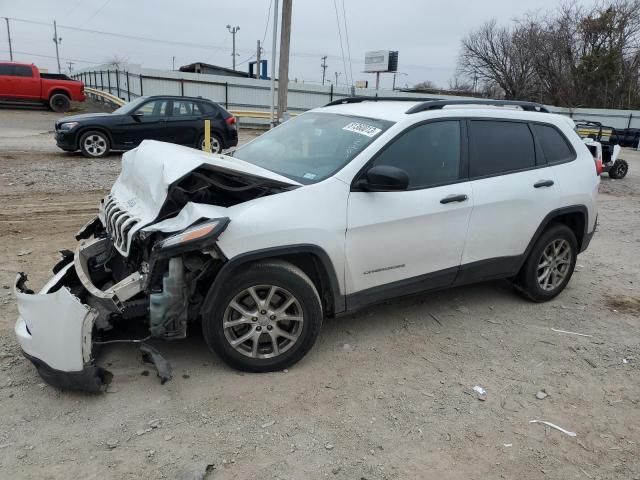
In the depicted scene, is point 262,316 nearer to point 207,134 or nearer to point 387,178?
point 387,178

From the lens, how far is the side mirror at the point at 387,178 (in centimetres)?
341

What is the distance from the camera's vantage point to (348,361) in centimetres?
368

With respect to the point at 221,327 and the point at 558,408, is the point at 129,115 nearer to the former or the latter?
the point at 221,327

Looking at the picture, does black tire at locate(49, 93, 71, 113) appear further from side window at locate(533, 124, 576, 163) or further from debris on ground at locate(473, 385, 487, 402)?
debris on ground at locate(473, 385, 487, 402)

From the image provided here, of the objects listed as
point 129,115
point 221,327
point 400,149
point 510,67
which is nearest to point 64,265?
point 221,327

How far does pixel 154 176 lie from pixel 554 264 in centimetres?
362

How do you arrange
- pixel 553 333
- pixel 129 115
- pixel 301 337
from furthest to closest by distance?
pixel 129 115 < pixel 553 333 < pixel 301 337

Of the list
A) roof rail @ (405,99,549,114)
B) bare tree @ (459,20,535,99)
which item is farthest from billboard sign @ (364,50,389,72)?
roof rail @ (405,99,549,114)

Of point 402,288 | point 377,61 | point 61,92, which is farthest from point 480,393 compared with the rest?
point 377,61

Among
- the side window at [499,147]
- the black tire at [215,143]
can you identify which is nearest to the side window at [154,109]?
the black tire at [215,143]

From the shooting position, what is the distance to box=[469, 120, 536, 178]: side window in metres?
4.18

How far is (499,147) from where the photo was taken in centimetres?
432

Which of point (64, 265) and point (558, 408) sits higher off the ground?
point (64, 265)

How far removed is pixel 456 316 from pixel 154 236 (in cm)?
265
